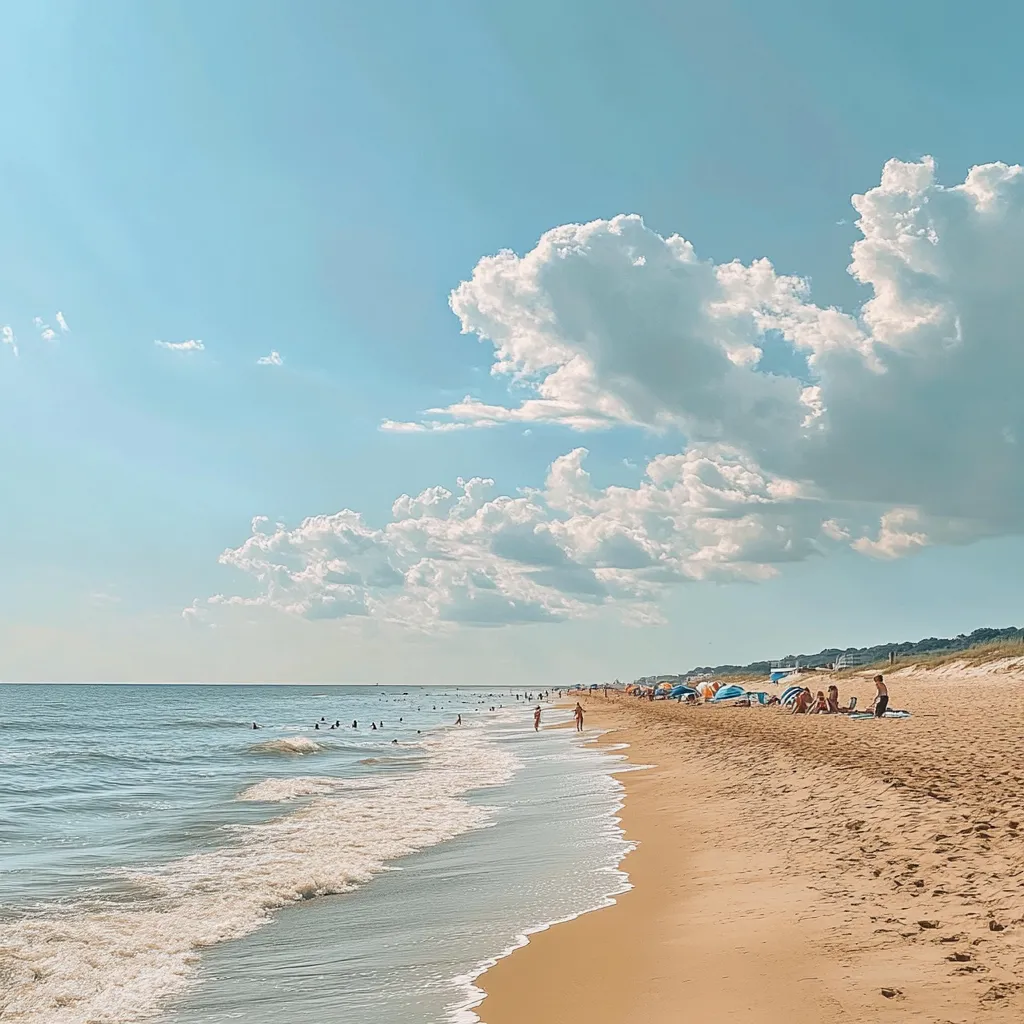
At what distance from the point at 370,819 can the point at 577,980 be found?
12.2m

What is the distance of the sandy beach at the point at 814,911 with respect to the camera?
621 cm

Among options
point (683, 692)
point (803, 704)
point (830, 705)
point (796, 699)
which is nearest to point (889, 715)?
point (830, 705)

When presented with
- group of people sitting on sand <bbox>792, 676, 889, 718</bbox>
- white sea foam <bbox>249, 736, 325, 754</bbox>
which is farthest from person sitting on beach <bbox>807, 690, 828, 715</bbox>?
white sea foam <bbox>249, 736, 325, 754</bbox>

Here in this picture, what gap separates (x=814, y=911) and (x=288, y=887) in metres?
7.51

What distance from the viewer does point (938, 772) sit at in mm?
14570

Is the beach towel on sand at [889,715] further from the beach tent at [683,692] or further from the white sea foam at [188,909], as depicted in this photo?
the beach tent at [683,692]

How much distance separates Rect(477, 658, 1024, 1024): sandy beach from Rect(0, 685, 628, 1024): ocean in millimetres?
779

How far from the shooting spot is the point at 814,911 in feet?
27.5

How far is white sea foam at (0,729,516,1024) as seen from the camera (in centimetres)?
841

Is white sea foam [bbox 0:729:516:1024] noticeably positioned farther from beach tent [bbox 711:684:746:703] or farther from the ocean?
beach tent [bbox 711:684:746:703]

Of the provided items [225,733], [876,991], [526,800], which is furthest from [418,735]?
[876,991]

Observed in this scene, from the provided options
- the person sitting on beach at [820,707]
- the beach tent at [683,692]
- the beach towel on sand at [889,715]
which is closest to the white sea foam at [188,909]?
the beach towel on sand at [889,715]

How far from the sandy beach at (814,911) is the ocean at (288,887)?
2.55ft

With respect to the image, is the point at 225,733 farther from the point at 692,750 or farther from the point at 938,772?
the point at 938,772
